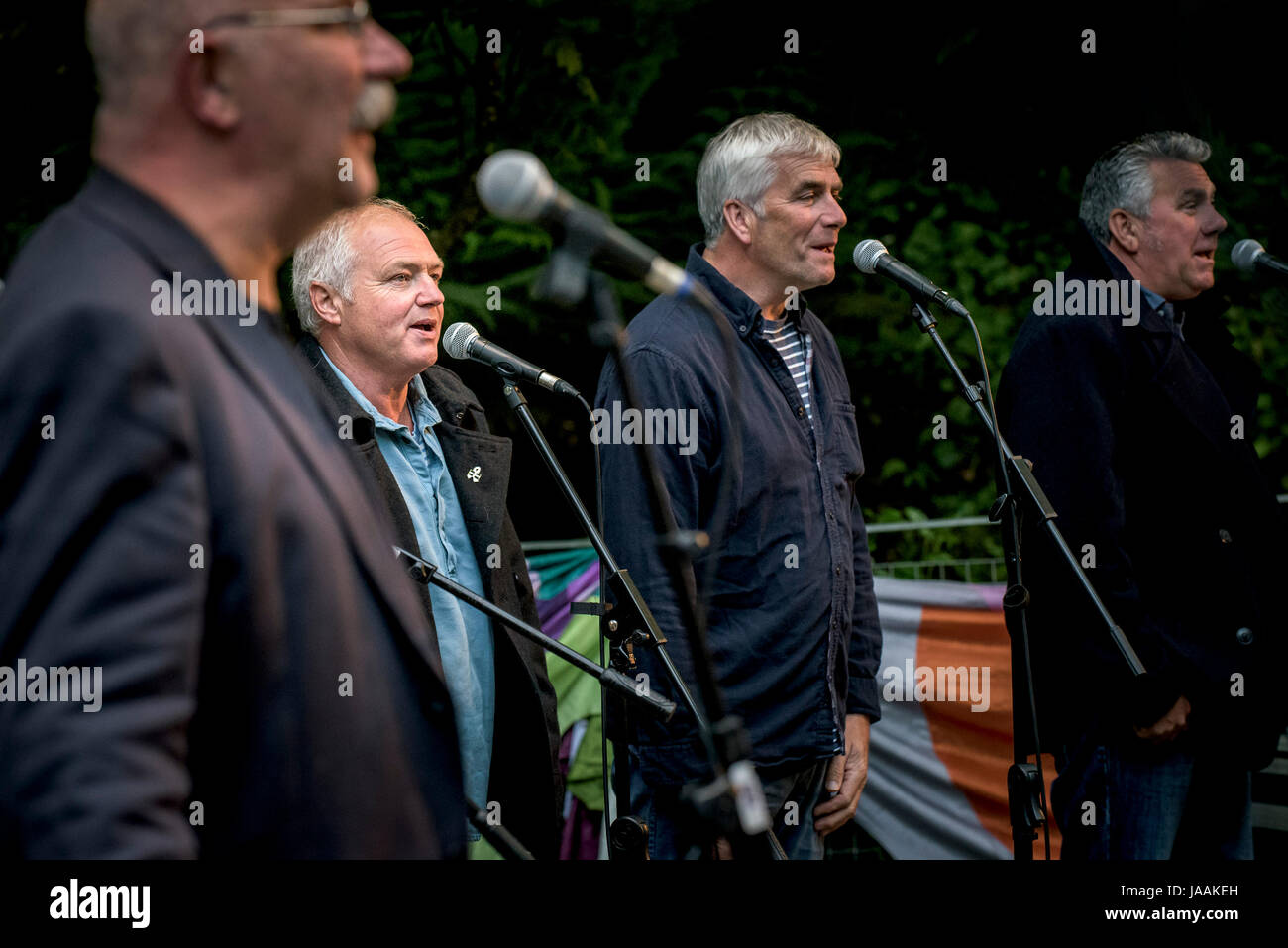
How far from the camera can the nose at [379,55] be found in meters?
1.22

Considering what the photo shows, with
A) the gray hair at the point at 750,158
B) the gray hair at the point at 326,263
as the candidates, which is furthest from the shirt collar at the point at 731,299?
the gray hair at the point at 326,263

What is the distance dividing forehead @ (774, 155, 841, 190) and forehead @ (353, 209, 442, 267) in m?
0.88

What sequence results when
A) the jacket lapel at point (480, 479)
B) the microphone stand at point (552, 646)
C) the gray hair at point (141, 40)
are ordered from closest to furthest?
the gray hair at point (141, 40) → the microphone stand at point (552, 646) → the jacket lapel at point (480, 479)

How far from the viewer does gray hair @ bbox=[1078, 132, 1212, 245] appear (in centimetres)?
331

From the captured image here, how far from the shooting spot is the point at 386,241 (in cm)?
301

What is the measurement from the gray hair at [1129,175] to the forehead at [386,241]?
182cm

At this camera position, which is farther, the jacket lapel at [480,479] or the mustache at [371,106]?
the jacket lapel at [480,479]

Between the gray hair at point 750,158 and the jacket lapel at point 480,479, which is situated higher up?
the gray hair at point 750,158

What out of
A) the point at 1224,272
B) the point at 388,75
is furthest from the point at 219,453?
the point at 1224,272

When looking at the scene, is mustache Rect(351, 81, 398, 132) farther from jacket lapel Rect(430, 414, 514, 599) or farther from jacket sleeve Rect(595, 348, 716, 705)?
jacket lapel Rect(430, 414, 514, 599)

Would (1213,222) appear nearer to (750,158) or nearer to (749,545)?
(750,158)

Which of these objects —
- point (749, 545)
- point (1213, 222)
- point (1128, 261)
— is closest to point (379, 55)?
point (749, 545)

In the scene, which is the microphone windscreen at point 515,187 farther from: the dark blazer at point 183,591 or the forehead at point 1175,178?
the forehead at point 1175,178

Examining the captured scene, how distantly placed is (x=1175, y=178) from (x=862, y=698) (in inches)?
64.8
